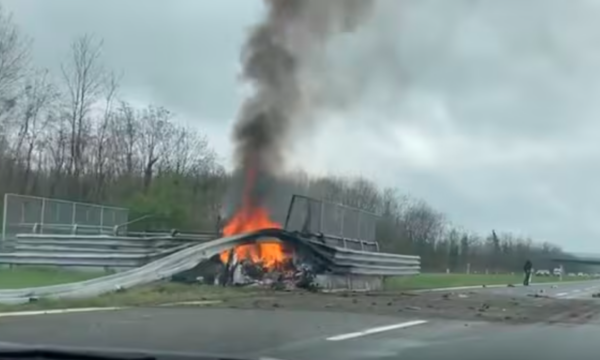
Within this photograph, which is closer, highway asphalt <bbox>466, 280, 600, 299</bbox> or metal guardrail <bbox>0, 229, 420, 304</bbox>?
metal guardrail <bbox>0, 229, 420, 304</bbox>

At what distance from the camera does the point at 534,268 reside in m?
13.5

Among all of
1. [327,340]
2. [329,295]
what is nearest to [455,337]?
[327,340]

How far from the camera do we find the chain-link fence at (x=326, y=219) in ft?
77.6

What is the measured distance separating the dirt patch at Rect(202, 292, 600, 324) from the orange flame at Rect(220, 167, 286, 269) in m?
3.02

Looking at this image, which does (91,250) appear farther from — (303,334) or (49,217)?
(303,334)

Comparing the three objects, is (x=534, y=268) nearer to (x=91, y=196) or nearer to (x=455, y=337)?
(x=455, y=337)

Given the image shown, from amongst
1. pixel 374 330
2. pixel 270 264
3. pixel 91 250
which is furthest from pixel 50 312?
pixel 270 264

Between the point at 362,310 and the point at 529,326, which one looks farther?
the point at 362,310

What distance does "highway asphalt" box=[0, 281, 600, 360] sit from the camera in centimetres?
831

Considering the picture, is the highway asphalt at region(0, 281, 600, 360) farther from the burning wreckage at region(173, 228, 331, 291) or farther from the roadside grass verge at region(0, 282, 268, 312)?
the burning wreckage at region(173, 228, 331, 291)

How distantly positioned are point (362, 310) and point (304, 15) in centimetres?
1301

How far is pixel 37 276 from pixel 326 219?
7890 mm

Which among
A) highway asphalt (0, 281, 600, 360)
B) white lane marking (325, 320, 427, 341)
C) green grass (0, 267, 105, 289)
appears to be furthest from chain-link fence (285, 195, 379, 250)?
white lane marking (325, 320, 427, 341)

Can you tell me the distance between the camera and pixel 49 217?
87.5 feet
